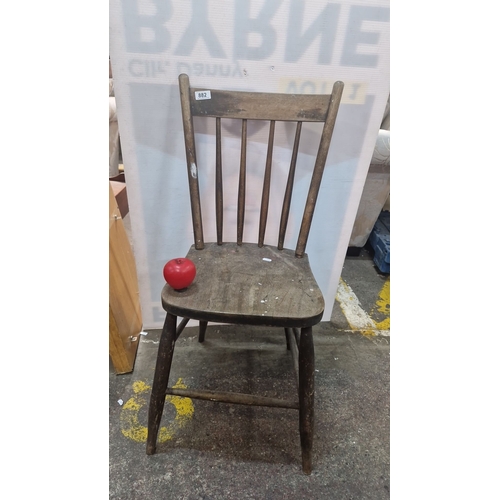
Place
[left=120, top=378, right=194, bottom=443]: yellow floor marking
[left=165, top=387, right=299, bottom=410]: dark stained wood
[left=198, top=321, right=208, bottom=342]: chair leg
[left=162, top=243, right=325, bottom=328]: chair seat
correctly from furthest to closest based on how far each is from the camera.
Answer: [left=198, top=321, right=208, bottom=342]: chair leg
[left=120, top=378, right=194, bottom=443]: yellow floor marking
[left=165, top=387, right=299, bottom=410]: dark stained wood
[left=162, top=243, right=325, bottom=328]: chair seat

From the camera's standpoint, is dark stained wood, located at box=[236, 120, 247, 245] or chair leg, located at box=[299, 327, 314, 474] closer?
chair leg, located at box=[299, 327, 314, 474]

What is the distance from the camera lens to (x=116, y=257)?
3.30 ft

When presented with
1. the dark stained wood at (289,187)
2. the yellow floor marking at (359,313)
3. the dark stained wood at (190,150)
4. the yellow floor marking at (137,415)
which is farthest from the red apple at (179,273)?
the yellow floor marking at (359,313)

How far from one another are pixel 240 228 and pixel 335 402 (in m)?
0.65

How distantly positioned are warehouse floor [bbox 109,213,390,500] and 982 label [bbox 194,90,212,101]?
855 millimetres

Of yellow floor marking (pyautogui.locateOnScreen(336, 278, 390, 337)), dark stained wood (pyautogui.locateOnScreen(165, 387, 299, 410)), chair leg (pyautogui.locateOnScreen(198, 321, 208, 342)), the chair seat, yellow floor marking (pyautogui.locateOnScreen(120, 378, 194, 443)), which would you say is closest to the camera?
the chair seat

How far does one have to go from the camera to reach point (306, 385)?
740 millimetres

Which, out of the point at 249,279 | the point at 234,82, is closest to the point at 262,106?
the point at 234,82

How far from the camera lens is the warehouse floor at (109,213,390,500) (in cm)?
79

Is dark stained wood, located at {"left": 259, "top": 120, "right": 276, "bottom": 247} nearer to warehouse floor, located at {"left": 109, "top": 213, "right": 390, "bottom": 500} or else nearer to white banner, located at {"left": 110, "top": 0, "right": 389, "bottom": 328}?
white banner, located at {"left": 110, "top": 0, "right": 389, "bottom": 328}

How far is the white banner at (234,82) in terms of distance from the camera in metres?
0.80

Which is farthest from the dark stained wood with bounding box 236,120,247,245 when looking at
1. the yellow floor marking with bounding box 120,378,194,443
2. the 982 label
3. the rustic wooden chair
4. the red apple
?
the yellow floor marking with bounding box 120,378,194,443

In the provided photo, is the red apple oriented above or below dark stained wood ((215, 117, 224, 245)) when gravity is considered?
below

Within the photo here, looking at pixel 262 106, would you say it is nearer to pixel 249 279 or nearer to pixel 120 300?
pixel 249 279
